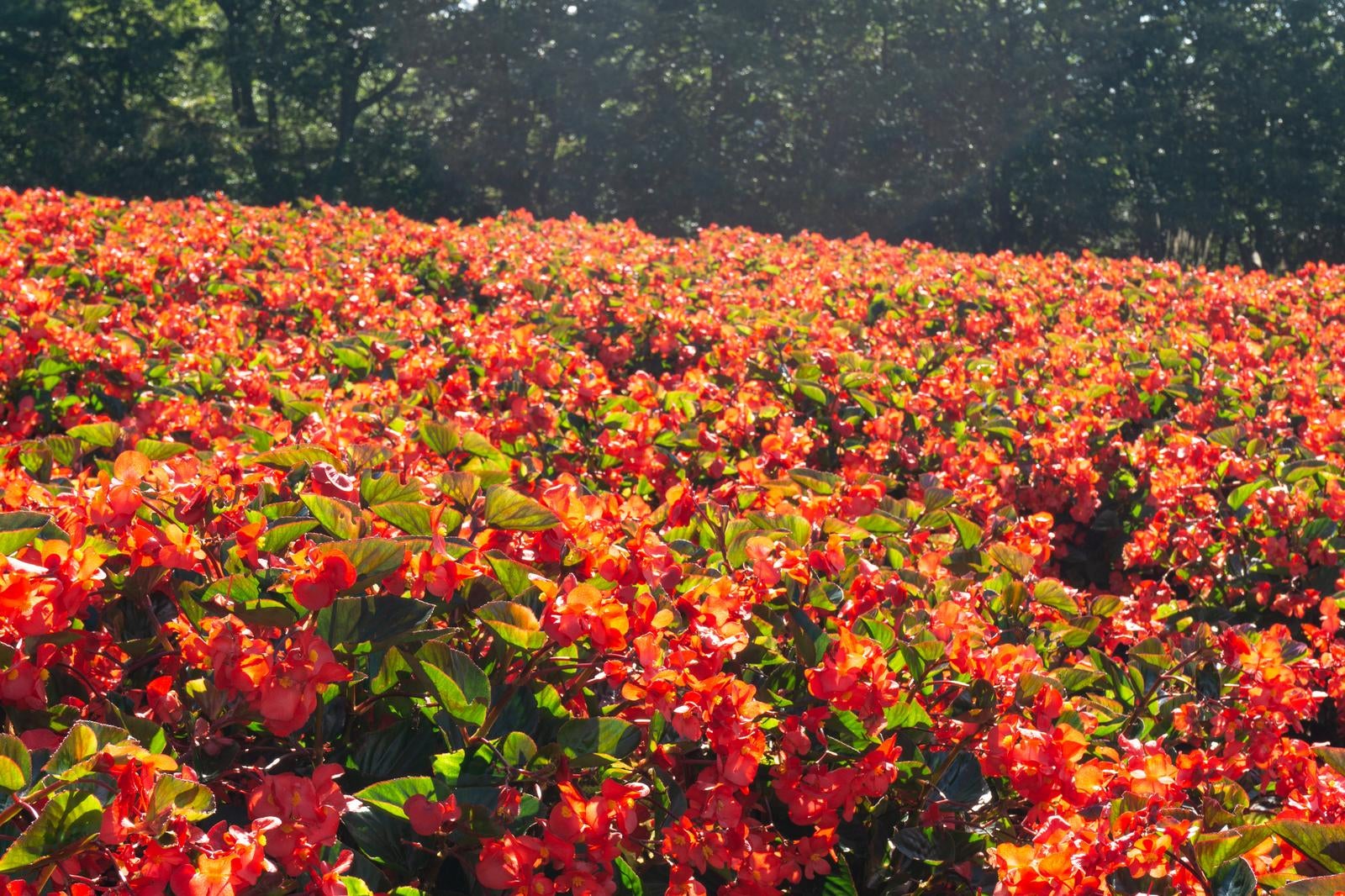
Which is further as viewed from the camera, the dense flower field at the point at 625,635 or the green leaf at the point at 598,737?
the green leaf at the point at 598,737

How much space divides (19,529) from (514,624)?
680 mm

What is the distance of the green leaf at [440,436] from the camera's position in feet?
8.45

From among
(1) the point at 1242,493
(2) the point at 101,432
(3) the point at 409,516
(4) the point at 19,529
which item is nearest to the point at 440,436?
(2) the point at 101,432

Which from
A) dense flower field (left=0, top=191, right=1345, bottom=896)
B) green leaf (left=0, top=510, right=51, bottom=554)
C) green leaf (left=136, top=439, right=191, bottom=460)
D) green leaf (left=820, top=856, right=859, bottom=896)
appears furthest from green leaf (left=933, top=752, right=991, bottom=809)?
green leaf (left=136, top=439, right=191, bottom=460)

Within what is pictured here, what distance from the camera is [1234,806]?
1902 mm

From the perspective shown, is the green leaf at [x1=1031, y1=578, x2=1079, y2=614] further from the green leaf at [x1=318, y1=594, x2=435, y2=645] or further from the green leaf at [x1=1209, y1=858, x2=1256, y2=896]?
the green leaf at [x1=318, y1=594, x2=435, y2=645]

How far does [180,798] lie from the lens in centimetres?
126

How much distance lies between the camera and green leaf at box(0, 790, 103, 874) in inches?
45.8

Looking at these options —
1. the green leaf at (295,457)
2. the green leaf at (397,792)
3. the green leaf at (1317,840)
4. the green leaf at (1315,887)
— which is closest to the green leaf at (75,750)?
the green leaf at (397,792)

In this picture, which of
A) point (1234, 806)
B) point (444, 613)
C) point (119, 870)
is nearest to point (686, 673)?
point (444, 613)

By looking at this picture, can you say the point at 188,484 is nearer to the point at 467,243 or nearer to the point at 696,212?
the point at 467,243

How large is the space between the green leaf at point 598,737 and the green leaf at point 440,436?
111 cm

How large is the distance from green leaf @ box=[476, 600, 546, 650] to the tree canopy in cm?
1773

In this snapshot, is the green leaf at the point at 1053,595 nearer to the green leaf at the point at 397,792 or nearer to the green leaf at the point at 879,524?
the green leaf at the point at 879,524
